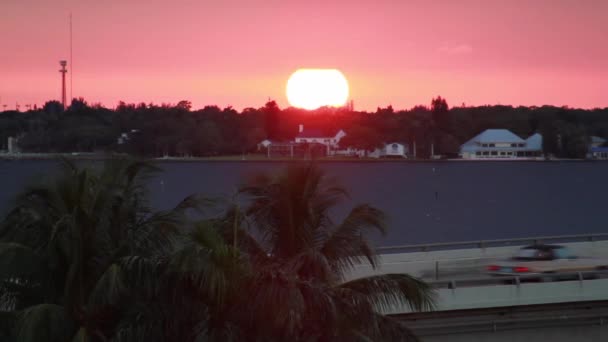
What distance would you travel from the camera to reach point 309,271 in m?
10.2

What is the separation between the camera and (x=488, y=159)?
523 feet

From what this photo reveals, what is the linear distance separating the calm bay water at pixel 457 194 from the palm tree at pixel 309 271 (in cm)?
102

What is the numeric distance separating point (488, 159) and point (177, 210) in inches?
6003

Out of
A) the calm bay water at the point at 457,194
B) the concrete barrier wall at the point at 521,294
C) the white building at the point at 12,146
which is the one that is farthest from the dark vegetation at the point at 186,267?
the white building at the point at 12,146

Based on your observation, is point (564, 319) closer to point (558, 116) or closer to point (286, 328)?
point (286, 328)

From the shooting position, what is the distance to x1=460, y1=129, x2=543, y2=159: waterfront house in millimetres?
157750

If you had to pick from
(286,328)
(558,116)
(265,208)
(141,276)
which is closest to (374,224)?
(265,208)

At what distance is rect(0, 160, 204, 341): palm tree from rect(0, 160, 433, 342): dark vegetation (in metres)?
0.01

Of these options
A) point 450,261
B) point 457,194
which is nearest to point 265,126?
point 457,194

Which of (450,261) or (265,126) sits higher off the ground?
(265,126)

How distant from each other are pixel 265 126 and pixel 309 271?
146275 millimetres

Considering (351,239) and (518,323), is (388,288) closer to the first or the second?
(351,239)

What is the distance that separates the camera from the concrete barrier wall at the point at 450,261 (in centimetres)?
1930

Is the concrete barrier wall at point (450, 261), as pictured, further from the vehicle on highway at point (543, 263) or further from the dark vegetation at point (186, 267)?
the dark vegetation at point (186, 267)
